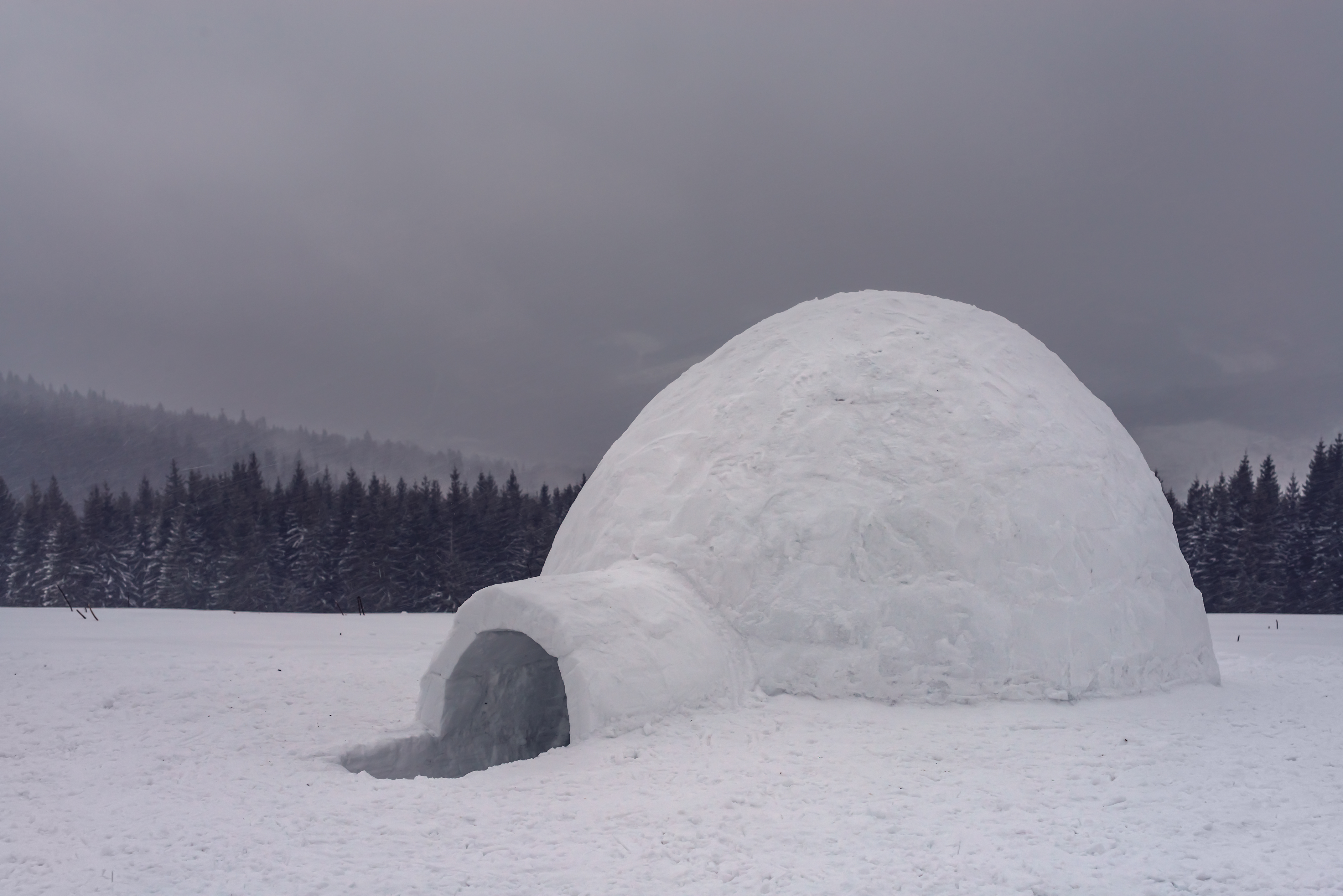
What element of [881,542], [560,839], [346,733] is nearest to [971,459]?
[881,542]

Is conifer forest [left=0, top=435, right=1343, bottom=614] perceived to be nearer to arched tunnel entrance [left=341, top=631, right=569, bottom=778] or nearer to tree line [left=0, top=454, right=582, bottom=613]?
tree line [left=0, top=454, right=582, bottom=613]

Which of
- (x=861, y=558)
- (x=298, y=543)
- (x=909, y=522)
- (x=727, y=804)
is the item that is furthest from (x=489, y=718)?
(x=298, y=543)

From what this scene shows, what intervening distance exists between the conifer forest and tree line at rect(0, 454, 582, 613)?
0.06 meters

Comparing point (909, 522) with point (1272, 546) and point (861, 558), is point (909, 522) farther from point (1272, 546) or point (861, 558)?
point (1272, 546)

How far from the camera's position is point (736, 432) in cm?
983

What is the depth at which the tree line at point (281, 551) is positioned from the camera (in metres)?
40.0

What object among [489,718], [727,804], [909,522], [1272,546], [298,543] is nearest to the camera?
[727,804]

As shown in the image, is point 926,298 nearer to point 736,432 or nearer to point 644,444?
point 736,432

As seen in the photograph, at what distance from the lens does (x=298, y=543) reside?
4062 centimetres

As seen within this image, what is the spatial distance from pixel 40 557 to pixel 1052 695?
153ft

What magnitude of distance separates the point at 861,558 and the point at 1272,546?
34.4 m

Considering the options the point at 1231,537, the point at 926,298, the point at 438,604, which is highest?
the point at 926,298

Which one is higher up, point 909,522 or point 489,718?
point 909,522

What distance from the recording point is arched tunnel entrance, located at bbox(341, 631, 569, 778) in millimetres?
8594
